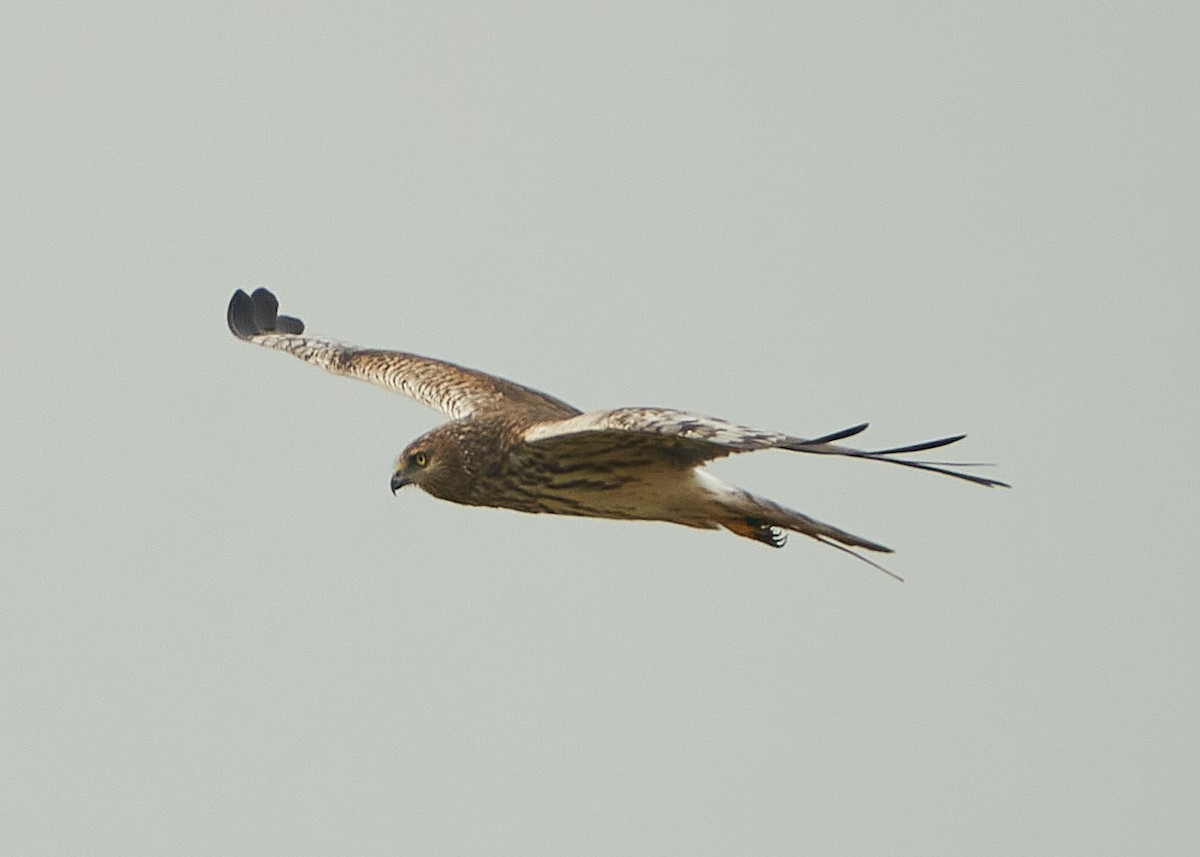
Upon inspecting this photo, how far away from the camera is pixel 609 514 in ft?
42.3

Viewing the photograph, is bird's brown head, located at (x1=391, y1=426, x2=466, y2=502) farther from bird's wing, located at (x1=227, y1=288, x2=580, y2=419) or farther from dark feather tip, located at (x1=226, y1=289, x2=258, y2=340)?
dark feather tip, located at (x1=226, y1=289, x2=258, y2=340)

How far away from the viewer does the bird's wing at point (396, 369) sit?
1430 centimetres

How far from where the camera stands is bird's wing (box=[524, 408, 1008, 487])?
32.2 ft

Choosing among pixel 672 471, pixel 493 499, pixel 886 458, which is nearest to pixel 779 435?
pixel 886 458

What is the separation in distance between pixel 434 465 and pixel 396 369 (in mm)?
2654

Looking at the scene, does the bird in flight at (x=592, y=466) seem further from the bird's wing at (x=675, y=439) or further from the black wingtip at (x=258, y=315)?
the black wingtip at (x=258, y=315)

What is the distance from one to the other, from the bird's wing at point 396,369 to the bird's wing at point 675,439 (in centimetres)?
118

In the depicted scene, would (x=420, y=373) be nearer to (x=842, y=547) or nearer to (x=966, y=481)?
(x=842, y=547)

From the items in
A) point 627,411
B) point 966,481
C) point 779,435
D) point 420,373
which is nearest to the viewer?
point 966,481

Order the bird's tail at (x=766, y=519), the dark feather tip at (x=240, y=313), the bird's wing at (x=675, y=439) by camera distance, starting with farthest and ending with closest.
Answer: the dark feather tip at (x=240, y=313) → the bird's tail at (x=766, y=519) → the bird's wing at (x=675, y=439)

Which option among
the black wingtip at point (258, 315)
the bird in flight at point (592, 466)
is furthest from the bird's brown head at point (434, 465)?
the black wingtip at point (258, 315)

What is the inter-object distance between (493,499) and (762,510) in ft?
4.91

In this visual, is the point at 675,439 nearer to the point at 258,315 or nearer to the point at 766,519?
the point at 766,519

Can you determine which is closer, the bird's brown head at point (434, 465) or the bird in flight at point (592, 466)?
the bird in flight at point (592, 466)
